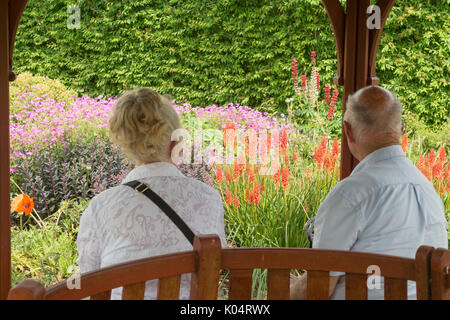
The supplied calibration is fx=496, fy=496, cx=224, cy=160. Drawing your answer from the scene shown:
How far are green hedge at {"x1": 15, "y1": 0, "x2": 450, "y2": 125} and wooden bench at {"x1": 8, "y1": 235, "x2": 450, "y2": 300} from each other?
6.50m

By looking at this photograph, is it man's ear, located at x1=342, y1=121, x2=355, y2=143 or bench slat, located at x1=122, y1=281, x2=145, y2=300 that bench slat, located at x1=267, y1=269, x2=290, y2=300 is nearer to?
bench slat, located at x1=122, y1=281, x2=145, y2=300

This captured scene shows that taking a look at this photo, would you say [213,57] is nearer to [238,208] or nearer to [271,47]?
[271,47]

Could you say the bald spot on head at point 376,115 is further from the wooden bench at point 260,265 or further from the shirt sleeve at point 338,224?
the wooden bench at point 260,265

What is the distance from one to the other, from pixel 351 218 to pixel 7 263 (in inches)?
59.7

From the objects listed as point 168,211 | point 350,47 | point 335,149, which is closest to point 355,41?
point 350,47

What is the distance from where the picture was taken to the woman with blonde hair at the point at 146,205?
1.45 meters

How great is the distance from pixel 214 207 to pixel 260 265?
46 centimetres

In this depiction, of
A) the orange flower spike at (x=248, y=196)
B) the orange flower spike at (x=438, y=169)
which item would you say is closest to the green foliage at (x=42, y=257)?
the orange flower spike at (x=248, y=196)

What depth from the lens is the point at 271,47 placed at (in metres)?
7.72

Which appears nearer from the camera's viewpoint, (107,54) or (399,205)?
(399,205)

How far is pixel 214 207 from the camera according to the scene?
1568mm
